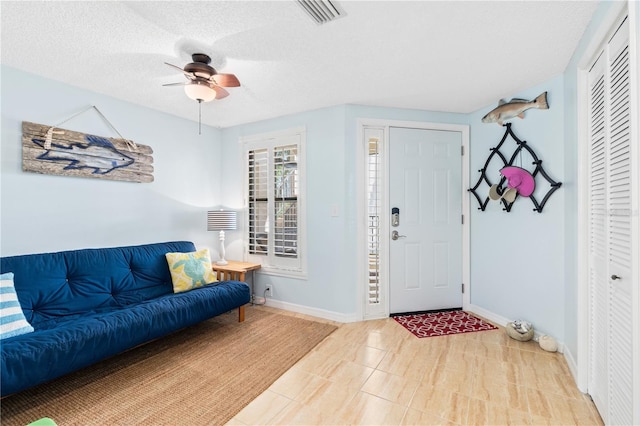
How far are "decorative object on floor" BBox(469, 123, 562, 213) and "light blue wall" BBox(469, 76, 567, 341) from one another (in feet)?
0.14

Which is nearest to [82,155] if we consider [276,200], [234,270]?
[234,270]

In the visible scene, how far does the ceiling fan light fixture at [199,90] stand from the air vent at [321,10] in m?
0.97

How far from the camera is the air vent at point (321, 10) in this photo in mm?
1632

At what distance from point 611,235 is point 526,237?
1.27 m

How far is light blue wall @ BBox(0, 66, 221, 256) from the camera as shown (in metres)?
2.37

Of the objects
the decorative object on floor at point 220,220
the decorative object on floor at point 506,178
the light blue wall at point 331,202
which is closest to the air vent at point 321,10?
the light blue wall at point 331,202

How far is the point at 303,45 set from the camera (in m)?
2.06

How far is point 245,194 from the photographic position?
3.95m

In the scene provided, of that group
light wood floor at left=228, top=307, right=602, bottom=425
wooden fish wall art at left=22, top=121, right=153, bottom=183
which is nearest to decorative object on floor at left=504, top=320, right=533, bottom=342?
light wood floor at left=228, top=307, right=602, bottom=425

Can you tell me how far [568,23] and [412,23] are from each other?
37.1 inches

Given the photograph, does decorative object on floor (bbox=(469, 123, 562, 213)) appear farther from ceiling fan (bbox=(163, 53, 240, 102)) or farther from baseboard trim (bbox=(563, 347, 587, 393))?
ceiling fan (bbox=(163, 53, 240, 102))

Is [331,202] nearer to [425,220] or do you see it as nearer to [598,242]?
[425,220]

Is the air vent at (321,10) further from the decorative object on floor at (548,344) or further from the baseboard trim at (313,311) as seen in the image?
the decorative object on floor at (548,344)

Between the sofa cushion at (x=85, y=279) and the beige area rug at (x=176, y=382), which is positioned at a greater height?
the sofa cushion at (x=85, y=279)
